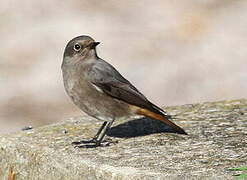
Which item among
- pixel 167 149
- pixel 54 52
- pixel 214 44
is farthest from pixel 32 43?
pixel 167 149

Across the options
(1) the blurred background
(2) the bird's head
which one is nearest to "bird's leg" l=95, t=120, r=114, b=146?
(2) the bird's head

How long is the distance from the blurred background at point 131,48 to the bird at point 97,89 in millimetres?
5147

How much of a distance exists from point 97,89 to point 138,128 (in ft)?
1.94

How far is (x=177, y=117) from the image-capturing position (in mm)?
9773

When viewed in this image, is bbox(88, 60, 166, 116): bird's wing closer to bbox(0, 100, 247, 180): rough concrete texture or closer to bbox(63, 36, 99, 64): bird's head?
bbox(63, 36, 99, 64): bird's head

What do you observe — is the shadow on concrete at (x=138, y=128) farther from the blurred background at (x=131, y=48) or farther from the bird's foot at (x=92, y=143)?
the blurred background at (x=131, y=48)

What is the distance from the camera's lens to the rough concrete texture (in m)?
7.66

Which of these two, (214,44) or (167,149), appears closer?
(167,149)

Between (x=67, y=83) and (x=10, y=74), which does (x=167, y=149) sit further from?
(x=10, y=74)

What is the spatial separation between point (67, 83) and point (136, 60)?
7327 mm

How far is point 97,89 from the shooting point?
9227 millimetres

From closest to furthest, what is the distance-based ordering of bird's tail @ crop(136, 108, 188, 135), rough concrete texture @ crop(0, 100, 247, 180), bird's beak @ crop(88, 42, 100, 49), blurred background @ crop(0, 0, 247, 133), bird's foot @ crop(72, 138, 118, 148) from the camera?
rough concrete texture @ crop(0, 100, 247, 180), bird's foot @ crop(72, 138, 118, 148), bird's tail @ crop(136, 108, 188, 135), bird's beak @ crop(88, 42, 100, 49), blurred background @ crop(0, 0, 247, 133)

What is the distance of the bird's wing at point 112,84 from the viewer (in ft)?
30.2

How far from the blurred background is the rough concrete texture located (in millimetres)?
5036
